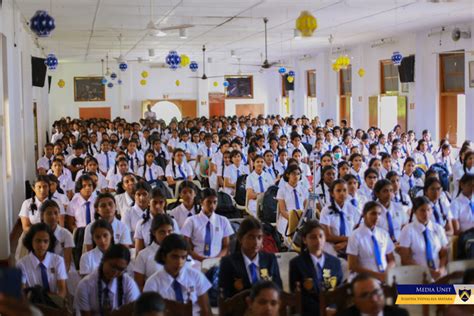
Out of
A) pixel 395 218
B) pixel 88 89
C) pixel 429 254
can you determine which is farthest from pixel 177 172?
pixel 88 89

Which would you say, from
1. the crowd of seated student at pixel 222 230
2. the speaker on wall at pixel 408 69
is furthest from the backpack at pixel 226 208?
the speaker on wall at pixel 408 69

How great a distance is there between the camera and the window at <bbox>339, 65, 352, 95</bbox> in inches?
889

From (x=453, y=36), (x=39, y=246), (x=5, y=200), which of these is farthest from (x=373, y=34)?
(x=39, y=246)

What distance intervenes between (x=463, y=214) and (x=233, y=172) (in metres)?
4.44

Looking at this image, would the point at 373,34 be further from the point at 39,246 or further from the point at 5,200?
the point at 39,246

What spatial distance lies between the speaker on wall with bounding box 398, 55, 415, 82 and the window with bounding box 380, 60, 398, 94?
3.80 feet

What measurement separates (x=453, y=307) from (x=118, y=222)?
304 cm

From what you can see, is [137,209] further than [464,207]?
No

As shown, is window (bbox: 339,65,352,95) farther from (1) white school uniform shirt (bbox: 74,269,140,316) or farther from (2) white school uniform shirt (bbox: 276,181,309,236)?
(1) white school uniform shirt (bbox: 74,269,140,316)

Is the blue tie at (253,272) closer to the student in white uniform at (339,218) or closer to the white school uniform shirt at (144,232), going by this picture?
the white school uniform shirt at (144,232)

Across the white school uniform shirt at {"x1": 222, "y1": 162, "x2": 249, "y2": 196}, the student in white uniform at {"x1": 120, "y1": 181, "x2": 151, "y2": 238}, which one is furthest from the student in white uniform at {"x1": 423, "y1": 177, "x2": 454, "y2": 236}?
the white school uniform shirt at {"x1": 222, "y1": 162, "x2": 249, "y2": 196}

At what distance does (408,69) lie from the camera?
57.4ft

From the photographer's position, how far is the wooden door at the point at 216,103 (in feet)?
102

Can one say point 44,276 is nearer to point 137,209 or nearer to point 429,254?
point 137,209
